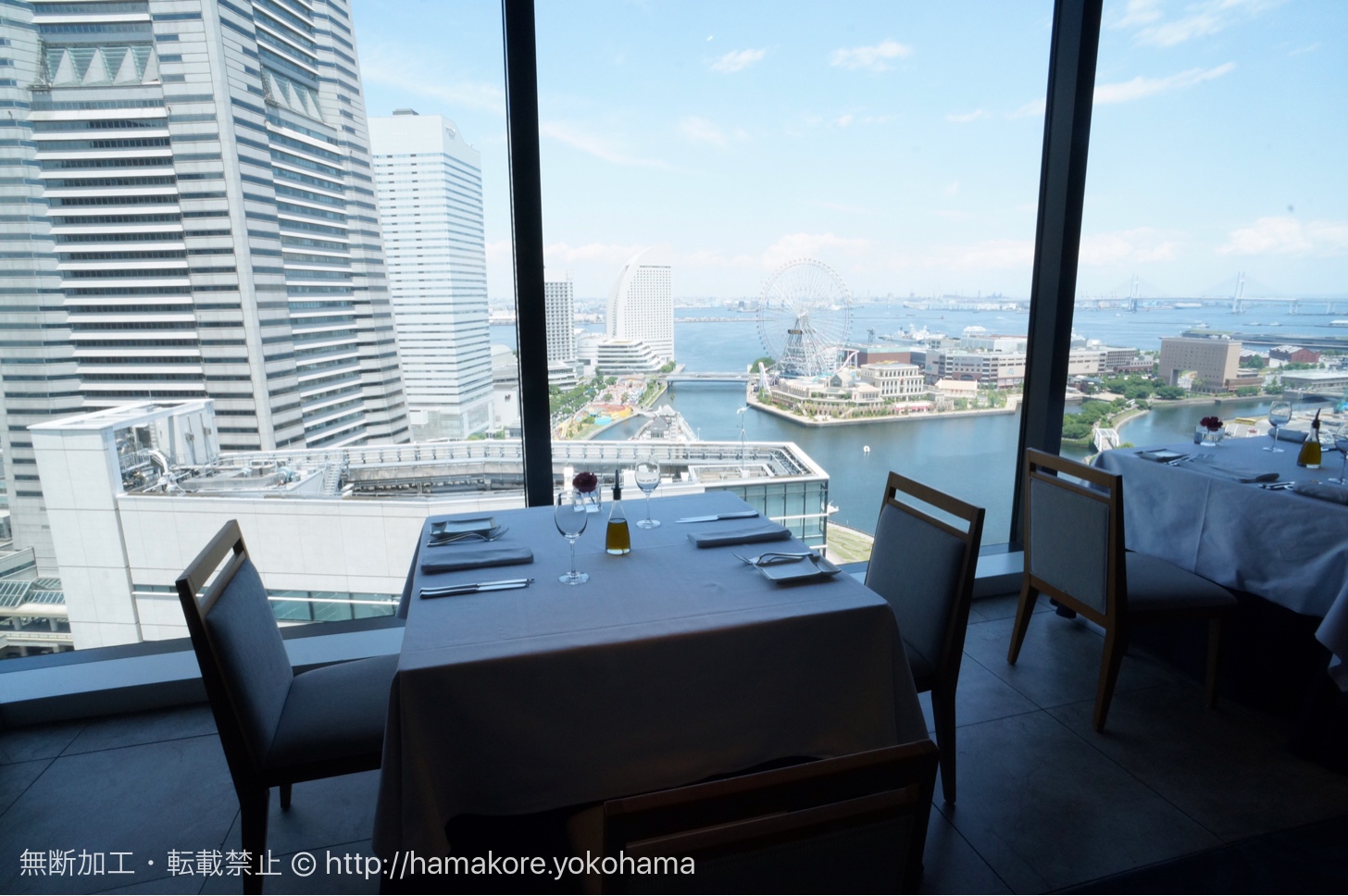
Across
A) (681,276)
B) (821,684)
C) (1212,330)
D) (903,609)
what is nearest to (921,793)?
(821,684)

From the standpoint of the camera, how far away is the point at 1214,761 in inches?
88.9

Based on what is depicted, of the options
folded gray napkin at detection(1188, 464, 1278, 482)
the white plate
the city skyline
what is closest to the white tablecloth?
folded gray napkin at detection(1188, 464, 1278, 482)

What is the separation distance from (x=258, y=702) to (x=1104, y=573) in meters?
2.69

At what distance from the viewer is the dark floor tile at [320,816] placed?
196cm

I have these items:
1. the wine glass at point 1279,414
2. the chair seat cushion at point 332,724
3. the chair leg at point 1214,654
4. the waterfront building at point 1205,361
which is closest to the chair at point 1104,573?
the chair leg at point 1214,654

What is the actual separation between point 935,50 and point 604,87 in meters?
1.73

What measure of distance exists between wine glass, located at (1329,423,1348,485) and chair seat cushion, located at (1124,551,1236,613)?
2.08ft

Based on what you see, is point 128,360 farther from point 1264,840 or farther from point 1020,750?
point 1264,840

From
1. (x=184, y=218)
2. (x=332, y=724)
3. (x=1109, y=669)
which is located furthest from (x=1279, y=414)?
(x=184, y=218)

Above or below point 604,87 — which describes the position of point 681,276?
below

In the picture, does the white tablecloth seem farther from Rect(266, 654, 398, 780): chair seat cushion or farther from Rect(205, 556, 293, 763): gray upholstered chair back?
Rect(205, 556, 293, 763): gray upholstered chair back

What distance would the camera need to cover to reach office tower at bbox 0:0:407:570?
8.25 ft

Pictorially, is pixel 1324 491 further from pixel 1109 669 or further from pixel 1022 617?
pixel 1022 617

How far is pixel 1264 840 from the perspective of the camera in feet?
6.23
